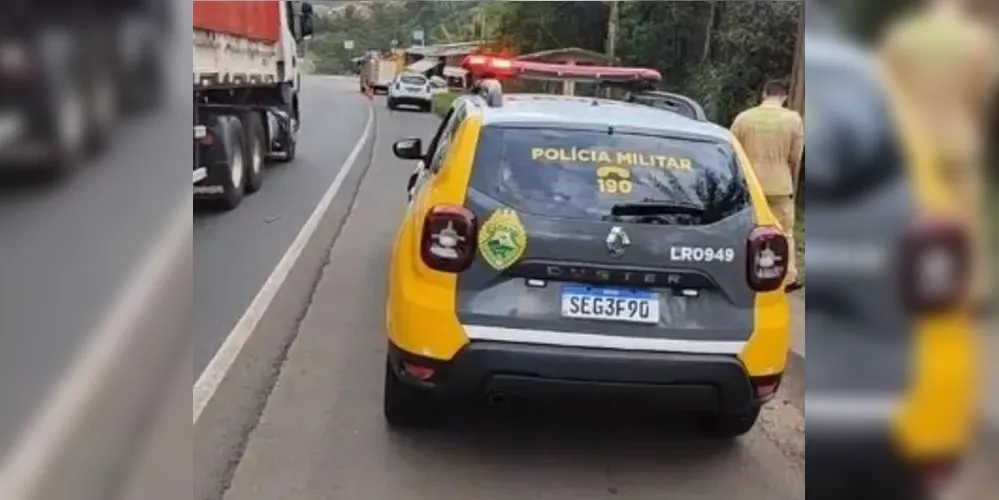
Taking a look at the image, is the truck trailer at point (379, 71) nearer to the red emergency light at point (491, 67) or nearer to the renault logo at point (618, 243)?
the red emergency light at point (491, 67)

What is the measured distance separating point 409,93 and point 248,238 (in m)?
22.8

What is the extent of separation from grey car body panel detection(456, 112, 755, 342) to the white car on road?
23883mm

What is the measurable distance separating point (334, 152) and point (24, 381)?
15.2 meters

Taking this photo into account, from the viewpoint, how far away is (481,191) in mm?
3420

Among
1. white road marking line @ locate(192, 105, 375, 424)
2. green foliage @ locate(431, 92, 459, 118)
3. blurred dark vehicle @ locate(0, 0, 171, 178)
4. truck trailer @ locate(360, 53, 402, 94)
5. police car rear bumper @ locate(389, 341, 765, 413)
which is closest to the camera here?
blurred dark vehicle @ locate(0, 0, 171, 178)

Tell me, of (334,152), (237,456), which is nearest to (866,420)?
(237,456)

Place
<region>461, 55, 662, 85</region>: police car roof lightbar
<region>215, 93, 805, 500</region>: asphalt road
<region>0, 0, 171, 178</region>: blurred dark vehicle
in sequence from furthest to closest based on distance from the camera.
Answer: <region>461, 55, 662, 85</region>: police car roof lightbar → <region>215, 93, 805, 500</region>: asphalt road → <region>0, 0, 171, 178</region>: blurred dark vehicle

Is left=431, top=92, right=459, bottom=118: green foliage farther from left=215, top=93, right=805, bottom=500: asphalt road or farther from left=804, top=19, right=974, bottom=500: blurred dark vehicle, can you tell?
left=804, top=19, right=974, bottom=500: blurred dark vehicle

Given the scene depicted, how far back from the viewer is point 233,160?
29.6 feet

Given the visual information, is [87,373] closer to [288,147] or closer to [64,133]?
[64,133]

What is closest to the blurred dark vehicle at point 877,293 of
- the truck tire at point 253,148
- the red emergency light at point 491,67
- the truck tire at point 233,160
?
Answer: the red emergency light at point 491,67

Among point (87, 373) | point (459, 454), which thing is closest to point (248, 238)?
point (459, 454)

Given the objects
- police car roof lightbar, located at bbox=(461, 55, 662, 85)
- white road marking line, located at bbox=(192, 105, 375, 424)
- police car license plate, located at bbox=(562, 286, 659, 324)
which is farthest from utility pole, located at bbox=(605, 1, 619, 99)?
white road marking line, located at bbox=(192, 105, 375, 424)

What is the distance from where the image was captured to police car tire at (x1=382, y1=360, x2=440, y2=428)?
3.77 m
